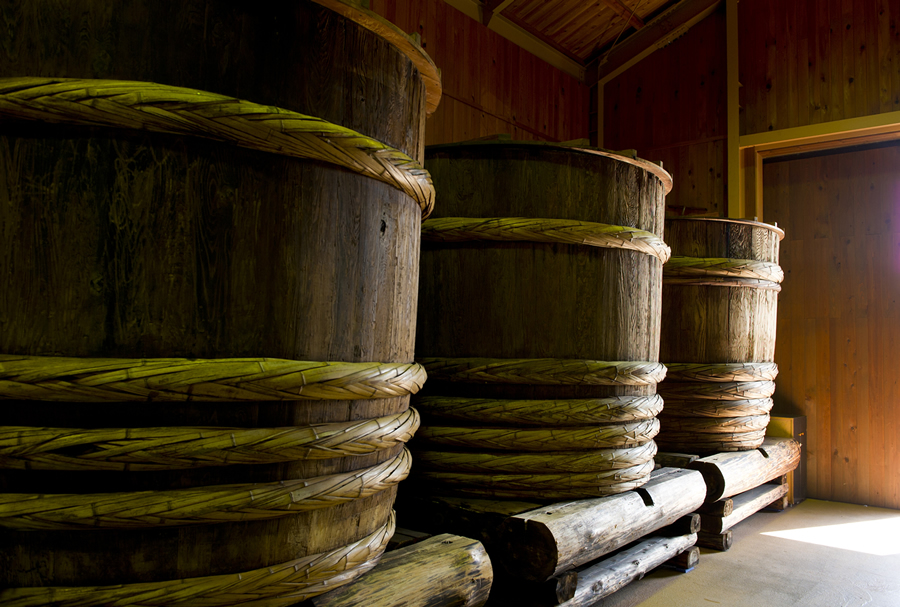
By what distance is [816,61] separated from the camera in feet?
16.7

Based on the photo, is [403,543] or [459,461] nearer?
[403,543]

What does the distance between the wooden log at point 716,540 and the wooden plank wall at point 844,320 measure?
1.93 metres

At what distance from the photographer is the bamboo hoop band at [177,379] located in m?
1.05

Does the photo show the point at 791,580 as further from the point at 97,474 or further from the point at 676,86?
the point at 676,86

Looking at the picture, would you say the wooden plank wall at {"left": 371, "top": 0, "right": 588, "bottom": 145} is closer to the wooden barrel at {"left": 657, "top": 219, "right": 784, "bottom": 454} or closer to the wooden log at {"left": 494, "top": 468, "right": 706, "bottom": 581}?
the wooden barrel at {"left": 657, "top": 219, "right": 784, "bottom": 454}

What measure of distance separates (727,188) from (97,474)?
5.36 m

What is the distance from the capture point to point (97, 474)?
1.10 metres

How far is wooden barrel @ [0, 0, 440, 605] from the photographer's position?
3.55 ft

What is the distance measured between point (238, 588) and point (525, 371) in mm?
1157

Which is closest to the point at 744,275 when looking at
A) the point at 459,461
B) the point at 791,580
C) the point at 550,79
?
the point at 791,580

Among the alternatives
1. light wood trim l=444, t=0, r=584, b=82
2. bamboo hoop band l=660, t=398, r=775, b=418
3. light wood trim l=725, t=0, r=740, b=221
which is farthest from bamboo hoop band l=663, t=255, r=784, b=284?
light wood trim l=444, t=0, r=584, b=82

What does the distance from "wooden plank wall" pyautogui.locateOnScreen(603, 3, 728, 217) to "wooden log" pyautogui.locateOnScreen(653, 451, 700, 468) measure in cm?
265

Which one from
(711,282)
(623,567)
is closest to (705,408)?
(711,282)

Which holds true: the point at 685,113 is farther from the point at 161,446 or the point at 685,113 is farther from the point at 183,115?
the point at 161,446
